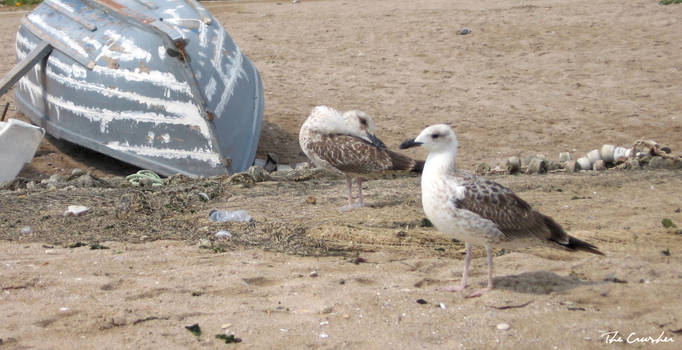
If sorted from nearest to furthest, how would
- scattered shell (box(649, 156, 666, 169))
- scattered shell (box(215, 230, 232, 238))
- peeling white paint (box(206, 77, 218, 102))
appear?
scattered shell (box(215, 230, 232, 238)) < scattered shell (box(649, 156, 666, 169)) < peeling white paint (box(206, 77, 218, 102))

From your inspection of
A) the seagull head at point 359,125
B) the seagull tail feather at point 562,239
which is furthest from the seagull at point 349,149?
the seagull tail feather at point 562,239

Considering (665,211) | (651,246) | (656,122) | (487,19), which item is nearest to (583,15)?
(487,19)

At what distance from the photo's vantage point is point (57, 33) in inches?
356

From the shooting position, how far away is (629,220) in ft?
19.4

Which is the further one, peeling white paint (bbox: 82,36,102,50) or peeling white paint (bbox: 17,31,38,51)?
peeling white paint (bbox: 17,31,38,51)

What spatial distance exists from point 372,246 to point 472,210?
4.08ft

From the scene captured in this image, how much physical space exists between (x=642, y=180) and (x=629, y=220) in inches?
54.6

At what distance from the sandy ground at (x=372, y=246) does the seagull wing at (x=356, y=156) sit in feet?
1.06

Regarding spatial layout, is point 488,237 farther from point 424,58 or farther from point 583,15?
point 583,15

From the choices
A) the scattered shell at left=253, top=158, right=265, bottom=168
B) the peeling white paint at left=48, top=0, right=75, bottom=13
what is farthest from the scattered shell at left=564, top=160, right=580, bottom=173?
the peeling white paint at left=48, top=0, right=75, bottom=13

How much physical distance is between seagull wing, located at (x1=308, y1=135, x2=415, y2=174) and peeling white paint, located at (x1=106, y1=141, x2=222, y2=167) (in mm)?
1612

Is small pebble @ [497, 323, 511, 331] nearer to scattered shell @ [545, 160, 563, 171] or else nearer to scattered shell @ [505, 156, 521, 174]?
scattered shell @ [505, 156, 521, 174]

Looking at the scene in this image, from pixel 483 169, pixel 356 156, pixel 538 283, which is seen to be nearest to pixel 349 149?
pixel 356 156

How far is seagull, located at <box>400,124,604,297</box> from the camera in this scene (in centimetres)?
433
